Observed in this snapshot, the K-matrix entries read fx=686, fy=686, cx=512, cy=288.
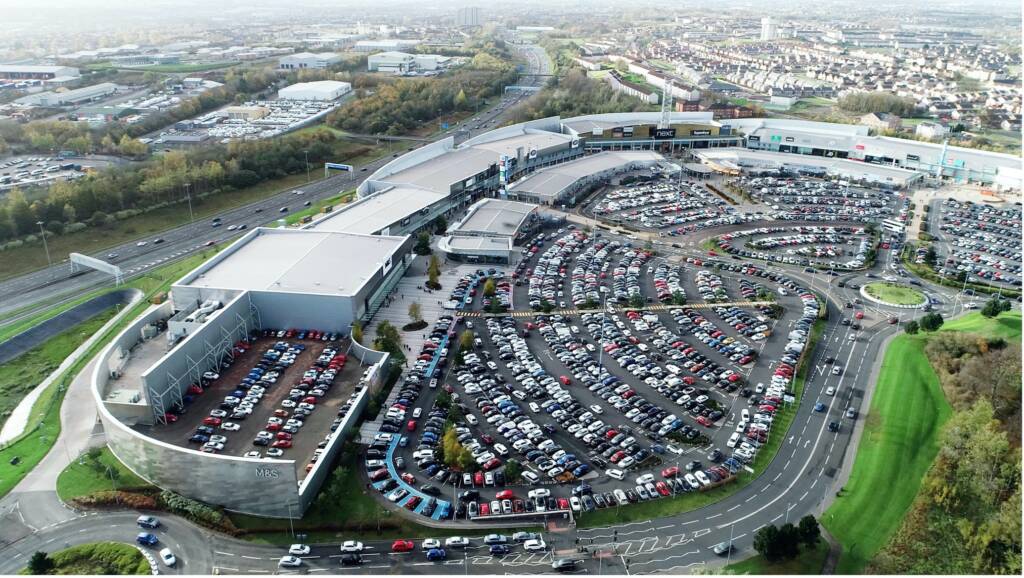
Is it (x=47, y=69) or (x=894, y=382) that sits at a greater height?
(x=47, y=69)

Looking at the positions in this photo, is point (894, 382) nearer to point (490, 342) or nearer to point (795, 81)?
point (490, 342)

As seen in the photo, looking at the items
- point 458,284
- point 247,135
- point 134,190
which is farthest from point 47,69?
point 458,284

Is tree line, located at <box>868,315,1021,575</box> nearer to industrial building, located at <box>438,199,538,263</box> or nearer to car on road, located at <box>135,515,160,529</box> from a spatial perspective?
car on road, located at <box>135,515,160,529</box>

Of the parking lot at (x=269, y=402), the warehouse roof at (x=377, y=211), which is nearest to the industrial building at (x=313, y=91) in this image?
the warehouse roof at (x=377, y=211)

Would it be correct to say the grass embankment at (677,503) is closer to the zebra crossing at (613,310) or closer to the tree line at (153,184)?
the zebra crossing at (613,310)

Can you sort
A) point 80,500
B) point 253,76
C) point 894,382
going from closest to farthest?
1. point 80,500
2. point 894,382
3. point 253,76

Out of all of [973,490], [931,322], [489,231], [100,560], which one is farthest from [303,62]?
[973,490]

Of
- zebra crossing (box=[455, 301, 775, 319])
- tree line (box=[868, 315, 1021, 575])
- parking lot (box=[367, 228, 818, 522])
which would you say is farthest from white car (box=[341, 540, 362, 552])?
zebra crossing (box=[455, 301, 775, 319])
